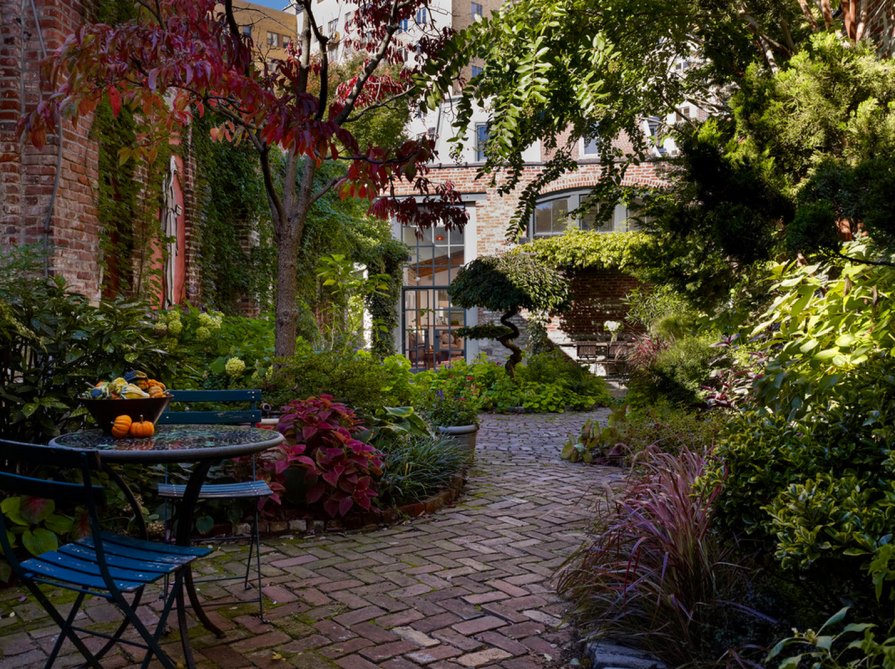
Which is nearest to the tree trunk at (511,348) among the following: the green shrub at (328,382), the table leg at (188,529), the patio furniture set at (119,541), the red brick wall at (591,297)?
the red brick wall at (591,297)

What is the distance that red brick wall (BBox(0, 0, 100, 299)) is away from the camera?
533 centimetres

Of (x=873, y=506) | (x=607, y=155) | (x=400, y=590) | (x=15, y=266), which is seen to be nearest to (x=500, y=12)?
(x=607, y=155)

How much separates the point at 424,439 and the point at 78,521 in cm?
255

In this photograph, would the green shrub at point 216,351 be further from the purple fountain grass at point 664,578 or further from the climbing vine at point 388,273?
the climbing vine at point 388,273

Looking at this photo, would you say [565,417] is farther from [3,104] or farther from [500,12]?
[3,104]

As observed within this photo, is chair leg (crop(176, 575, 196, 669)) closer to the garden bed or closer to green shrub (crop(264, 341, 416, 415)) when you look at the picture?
the garden bed

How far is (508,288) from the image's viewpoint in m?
13.1

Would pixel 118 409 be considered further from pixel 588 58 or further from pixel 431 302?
pixel 431 302

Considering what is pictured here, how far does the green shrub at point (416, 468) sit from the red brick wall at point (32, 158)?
2.72 m

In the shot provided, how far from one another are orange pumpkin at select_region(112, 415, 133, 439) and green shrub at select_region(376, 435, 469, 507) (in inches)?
86.2

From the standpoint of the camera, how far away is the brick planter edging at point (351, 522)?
4520mm

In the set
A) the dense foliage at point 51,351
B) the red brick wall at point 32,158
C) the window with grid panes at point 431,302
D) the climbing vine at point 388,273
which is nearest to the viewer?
the dense foliage at point 51,351

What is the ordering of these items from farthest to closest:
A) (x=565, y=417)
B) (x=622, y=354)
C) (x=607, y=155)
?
(x=622, y=354)
(x=565, y=417)
(x=607, y=155)

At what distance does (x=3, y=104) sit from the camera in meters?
5.32
